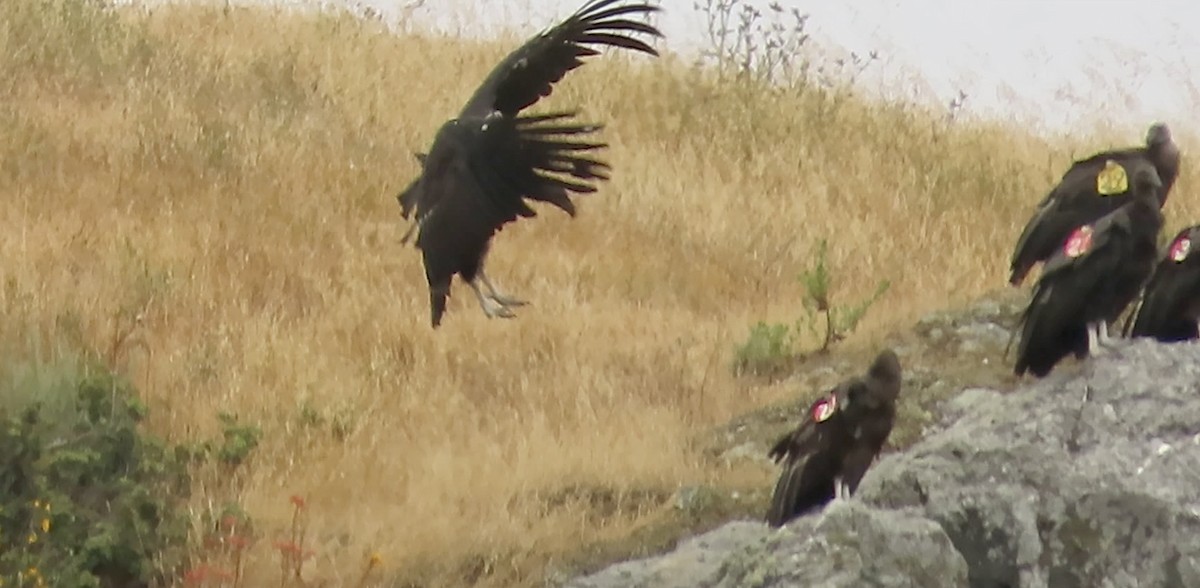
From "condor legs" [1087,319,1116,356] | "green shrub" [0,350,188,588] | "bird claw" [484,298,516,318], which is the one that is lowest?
"green shrub" [0,350,188,588]

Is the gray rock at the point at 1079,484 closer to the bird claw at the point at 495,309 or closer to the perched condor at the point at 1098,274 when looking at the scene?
the perched condor at the point at 1098,274

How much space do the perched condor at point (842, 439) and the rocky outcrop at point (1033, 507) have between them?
0.26ft

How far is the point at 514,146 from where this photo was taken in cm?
438

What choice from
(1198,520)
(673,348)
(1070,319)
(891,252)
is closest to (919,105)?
(891,252)

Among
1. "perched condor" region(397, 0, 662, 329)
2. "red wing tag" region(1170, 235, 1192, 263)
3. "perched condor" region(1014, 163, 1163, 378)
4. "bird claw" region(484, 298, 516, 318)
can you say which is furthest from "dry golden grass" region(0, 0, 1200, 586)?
"red wing tag" region(1170, 235, 1192, 263)

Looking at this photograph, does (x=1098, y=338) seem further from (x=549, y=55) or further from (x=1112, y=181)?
(x=549, y=55)

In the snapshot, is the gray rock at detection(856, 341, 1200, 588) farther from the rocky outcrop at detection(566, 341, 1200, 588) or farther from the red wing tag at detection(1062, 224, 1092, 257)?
the red wing tag at detection(1062, 224, 1092, 257)

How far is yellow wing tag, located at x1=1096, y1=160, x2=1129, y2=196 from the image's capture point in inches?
176

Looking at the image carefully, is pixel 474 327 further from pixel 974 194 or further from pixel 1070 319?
pixel 974 194

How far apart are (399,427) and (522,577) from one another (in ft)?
4.06

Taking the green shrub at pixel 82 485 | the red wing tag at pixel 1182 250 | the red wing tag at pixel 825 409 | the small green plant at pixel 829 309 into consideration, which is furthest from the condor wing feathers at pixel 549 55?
the small green plant at pixel 829 309

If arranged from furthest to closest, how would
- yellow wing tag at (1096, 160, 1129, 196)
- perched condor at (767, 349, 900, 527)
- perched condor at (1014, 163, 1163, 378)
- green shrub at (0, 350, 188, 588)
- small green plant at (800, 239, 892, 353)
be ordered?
small green plant at (800, 239, 892, 353), green shrub at (0, 350, 188, 588), yellow wing tag at (1096, 160, 1129, 196), perched condor at (1014, 163, 1163, 378), perched condor at (767, 349, 900, 527)

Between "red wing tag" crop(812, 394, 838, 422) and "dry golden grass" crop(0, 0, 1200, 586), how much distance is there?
3.17ft

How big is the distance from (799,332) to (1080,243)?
2204mm
